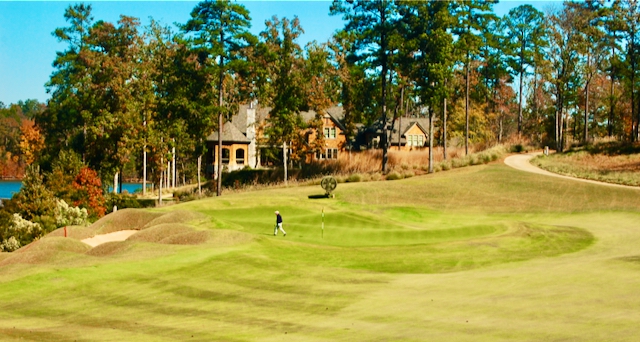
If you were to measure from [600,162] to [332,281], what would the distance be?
4378 centimetres

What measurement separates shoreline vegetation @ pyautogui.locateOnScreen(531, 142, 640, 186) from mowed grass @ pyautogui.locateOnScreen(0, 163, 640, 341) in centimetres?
1177

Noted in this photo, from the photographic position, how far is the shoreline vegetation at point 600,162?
5175cm

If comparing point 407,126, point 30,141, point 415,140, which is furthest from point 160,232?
point 30,141

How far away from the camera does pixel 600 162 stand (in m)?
57.7

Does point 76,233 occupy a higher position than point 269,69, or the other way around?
point 269,69

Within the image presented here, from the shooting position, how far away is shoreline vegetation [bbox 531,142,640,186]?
51.8 metres

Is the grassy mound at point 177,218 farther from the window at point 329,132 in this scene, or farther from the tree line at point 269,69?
the window at point 329,132

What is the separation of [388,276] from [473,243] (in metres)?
7.97

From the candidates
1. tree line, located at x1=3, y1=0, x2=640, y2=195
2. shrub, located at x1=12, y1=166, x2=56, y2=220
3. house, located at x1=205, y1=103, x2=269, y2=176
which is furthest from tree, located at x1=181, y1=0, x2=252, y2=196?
house, located at x1=205, y1=103, x2=269, y2=176

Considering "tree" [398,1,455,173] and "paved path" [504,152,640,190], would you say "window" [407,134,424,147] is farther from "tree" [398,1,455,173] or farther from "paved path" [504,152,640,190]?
"tree" [398,1,455,173]

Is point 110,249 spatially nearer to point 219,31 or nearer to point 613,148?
point 219,31

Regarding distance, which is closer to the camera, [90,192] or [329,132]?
[90,192]

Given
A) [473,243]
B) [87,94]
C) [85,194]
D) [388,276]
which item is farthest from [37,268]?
[87,94]

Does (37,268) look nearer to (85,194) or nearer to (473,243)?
(473,243)
